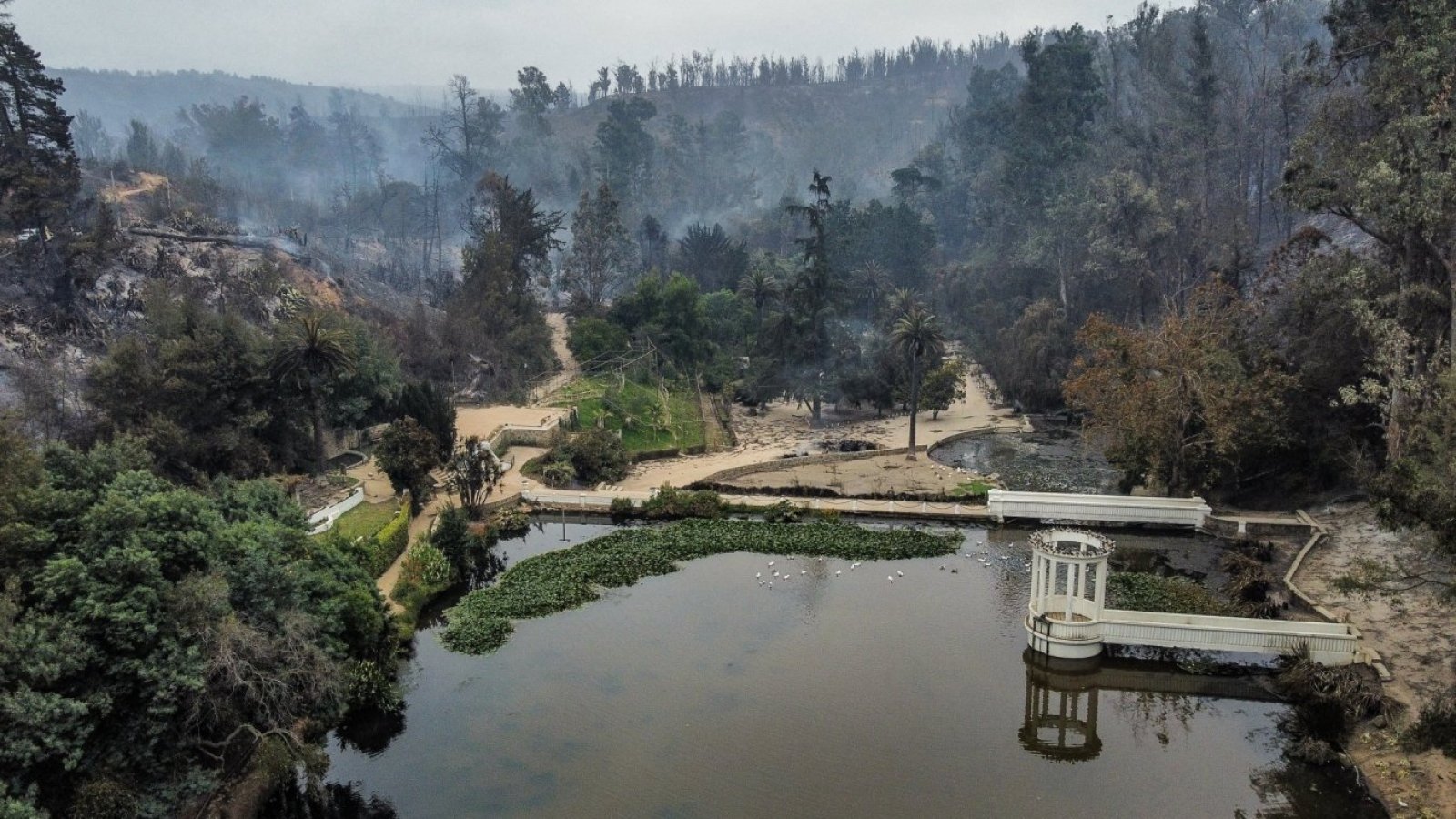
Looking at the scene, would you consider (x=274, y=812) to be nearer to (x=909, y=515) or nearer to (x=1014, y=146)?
(x=909, y=515)

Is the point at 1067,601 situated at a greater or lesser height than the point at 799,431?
greater

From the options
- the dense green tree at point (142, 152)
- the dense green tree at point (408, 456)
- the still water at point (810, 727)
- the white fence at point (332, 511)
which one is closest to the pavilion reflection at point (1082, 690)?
the still water at point (810, 727)

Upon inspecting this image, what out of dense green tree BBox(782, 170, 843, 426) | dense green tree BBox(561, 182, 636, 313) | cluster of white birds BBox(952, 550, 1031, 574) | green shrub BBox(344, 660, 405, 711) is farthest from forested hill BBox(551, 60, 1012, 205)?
green shrub BBox(344, 660, 405, 711)

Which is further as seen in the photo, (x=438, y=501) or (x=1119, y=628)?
(x=438, y=501)

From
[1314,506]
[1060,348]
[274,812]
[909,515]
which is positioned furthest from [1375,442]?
[274,812]

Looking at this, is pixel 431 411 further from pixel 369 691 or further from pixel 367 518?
pixel 369 691

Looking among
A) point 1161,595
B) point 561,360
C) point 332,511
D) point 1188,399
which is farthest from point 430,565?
point 561,360

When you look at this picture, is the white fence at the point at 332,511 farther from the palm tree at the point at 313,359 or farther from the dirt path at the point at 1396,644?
the dirt path at the point at 1396,644
